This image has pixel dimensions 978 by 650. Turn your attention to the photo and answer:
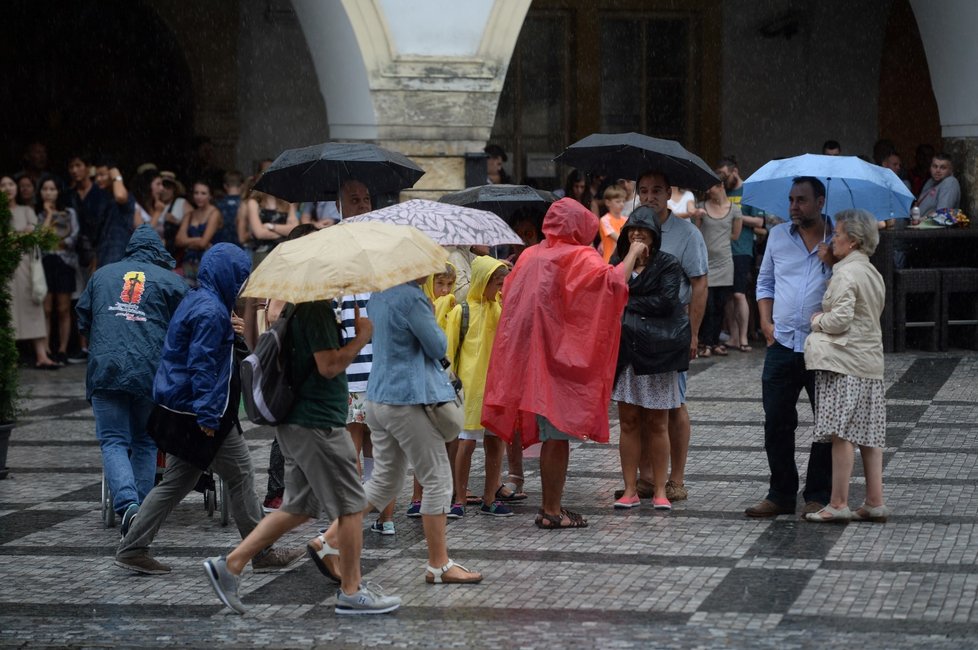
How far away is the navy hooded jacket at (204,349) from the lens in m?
7.11

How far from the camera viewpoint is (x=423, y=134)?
47.6ft

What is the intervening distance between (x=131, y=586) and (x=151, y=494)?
42cm

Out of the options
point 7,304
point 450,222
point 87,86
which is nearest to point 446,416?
point 450,222

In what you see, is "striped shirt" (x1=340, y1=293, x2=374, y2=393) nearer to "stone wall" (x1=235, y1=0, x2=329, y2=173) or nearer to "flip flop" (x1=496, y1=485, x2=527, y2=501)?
"flip flop" (x1=496, y1=485, x2=527, y2=501)

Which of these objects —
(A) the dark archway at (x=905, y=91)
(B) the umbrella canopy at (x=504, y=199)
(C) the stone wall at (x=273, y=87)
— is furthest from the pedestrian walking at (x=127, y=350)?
(A) the dark archway at (x=905, y=91)

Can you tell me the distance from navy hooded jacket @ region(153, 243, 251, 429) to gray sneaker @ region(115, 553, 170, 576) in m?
0.65

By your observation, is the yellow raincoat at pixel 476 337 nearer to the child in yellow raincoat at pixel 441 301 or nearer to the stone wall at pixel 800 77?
the child in yellow raincoat at pixel 441 301

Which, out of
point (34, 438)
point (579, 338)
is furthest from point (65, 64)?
point (579, 338)

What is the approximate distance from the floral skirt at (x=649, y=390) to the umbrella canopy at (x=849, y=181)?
107cm

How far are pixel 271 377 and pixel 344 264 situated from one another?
0.56m

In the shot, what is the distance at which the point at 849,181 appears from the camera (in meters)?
8.18

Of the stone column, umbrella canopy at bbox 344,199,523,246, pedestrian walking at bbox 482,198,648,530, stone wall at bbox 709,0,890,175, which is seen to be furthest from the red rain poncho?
stone wall at bbox 709,0,890,175

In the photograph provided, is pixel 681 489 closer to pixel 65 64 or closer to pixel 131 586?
pixel 131 586

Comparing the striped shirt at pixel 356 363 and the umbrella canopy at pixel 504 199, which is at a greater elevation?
the umbrella canopy at pixel 504 199
